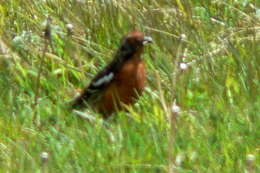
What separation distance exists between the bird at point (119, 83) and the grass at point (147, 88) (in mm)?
112

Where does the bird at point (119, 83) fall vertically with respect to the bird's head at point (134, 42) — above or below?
below

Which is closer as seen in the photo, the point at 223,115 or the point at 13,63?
the point at 223,115

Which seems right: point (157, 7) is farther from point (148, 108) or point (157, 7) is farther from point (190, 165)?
point (190, 165)

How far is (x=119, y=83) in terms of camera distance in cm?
600

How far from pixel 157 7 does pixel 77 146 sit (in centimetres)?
207

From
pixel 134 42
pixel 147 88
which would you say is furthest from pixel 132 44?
pixel 147 88

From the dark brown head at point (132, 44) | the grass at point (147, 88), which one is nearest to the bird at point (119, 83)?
the dark brown head at point (132, 44)

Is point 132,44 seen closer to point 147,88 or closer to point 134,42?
point 134,42

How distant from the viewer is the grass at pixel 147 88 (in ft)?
16.2

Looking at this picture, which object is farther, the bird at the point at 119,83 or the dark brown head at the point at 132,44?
the dark brown head at the point at 132,44

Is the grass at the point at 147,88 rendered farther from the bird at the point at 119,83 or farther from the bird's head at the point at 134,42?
the bird's head at the point at 134,42

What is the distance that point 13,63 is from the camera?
634 centimetres

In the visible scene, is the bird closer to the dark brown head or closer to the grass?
the dark brown head

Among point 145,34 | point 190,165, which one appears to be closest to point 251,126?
point 190,165
